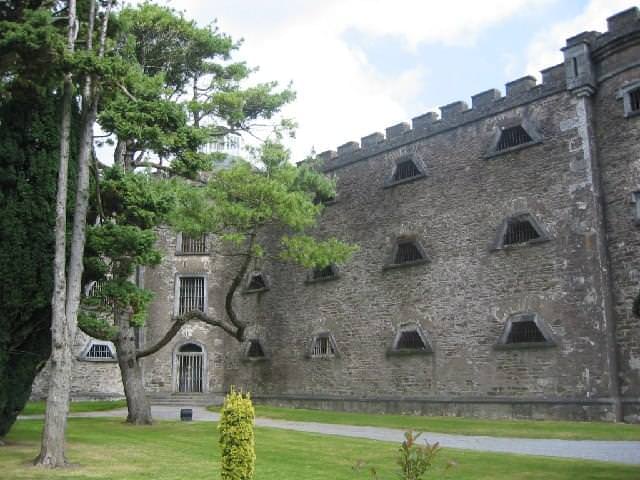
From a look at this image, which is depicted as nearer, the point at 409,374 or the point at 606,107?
the point at 606,107

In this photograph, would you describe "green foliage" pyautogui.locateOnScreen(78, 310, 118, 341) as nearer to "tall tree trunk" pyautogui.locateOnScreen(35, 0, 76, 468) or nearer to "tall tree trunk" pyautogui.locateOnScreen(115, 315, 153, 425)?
"tall tree trunk" pyautogui.locateOnScreen(35, 0, 76, 468)

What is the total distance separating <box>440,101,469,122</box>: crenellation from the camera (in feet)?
73.4

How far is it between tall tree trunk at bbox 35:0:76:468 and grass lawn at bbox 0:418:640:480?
439 mm

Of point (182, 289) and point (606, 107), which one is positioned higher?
point (606, 107)

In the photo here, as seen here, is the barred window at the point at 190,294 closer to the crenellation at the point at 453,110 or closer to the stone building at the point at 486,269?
the stone building at the point at 486,269

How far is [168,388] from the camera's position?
2947 cm

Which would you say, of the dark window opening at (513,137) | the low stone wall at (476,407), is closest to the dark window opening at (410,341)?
the low stone wall at (476,407)

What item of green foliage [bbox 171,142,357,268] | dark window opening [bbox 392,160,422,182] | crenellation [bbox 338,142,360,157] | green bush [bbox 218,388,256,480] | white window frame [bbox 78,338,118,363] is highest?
crenellation [bbox 338,142,360,157]

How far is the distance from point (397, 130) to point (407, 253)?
176 inches

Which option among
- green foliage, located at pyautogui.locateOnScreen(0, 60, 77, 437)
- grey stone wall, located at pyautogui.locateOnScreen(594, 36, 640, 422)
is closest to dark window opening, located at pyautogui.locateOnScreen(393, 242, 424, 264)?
grey stone wall, located at pyautogui.locateOnScreen(594, 36, 640, 422)

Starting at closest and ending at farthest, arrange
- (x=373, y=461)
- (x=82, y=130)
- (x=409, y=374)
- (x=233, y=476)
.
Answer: (x=233, y=476)
(x=373, y=461)
(x=82, y=130)
(x=409, y=374)

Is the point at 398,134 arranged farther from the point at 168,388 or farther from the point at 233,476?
the point at 233,476

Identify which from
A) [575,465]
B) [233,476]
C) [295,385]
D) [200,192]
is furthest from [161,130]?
[295,385]

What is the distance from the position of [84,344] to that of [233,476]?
79.2 ft
